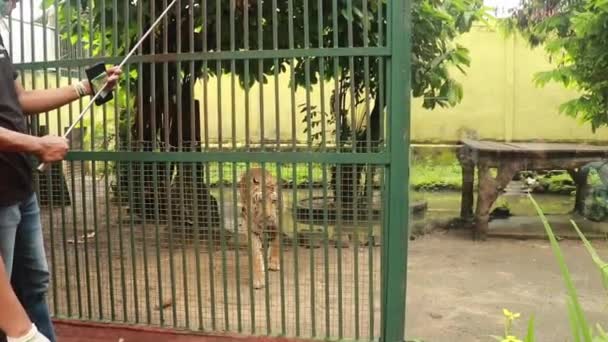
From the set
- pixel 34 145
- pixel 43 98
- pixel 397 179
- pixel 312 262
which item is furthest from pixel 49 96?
pixel 397 179

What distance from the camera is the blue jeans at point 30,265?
8.09ft

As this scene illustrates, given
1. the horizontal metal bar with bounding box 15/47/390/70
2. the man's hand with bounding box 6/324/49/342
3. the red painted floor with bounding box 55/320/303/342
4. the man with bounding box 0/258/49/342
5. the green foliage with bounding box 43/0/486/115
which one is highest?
the green foliage with bounding box 43/0/486/115

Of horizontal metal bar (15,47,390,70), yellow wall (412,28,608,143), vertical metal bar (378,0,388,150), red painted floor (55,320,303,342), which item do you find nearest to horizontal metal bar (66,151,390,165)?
vertical metal bar (378,0,388,150)

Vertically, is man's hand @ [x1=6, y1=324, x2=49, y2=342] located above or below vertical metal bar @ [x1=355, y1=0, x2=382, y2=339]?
below

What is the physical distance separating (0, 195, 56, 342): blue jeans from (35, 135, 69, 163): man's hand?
28 cm

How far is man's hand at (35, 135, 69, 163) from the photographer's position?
2.21 metres

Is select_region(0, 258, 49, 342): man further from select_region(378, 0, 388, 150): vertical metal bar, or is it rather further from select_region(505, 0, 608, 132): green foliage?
select_region(505, 0, 608, 132): green foliage

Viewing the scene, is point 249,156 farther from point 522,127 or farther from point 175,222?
point 522,127

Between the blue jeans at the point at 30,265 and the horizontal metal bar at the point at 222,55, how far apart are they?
884 millimetres

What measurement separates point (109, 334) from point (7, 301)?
1.18 m

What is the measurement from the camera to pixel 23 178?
2383 millimetres

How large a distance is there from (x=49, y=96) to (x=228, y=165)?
832 mm

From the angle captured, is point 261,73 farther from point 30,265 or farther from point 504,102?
point 504,102

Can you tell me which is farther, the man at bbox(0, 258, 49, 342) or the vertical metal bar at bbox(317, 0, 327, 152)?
the vertical metal bar at bbox(317, 0, 327, 152)
